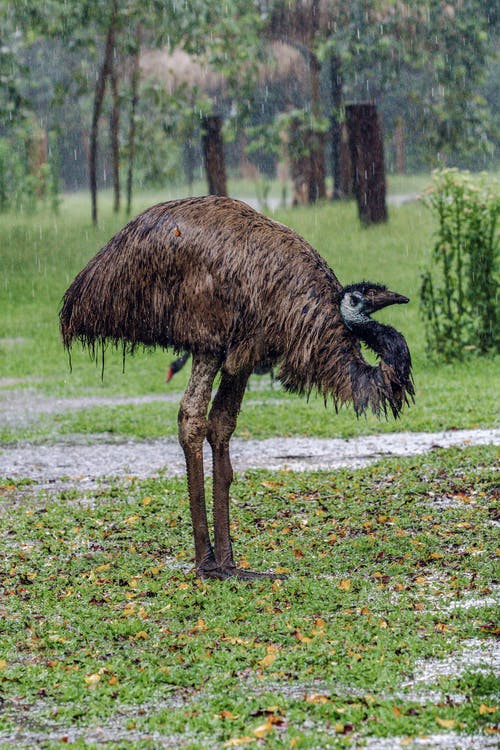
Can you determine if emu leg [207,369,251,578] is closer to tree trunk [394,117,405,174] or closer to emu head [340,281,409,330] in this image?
emu head [340,281,409,330]

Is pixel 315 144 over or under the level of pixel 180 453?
over

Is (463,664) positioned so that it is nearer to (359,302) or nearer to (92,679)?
(92,679)

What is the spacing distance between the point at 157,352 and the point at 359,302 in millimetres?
11185

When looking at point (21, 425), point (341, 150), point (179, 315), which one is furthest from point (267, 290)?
point (341, 150)

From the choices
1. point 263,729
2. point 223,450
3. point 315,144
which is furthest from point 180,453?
point 315,144

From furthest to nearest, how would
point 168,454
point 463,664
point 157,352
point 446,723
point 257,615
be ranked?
point 157,352 → point 168,454 → point 257,615 → point 463,664 → point 446,723

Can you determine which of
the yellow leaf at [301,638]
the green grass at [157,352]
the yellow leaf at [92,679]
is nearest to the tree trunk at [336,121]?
the green grass at [157,352]

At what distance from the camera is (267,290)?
6.57 m

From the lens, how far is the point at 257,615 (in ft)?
20.9

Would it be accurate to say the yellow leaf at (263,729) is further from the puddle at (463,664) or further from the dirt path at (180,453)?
the dirt path at (180,453)

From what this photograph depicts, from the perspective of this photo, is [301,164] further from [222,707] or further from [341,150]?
[222,707]

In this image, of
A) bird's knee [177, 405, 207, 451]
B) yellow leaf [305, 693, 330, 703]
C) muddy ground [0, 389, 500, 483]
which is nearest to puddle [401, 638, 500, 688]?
yellow leaf [305, 693, 330, 703]

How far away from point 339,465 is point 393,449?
0.73m

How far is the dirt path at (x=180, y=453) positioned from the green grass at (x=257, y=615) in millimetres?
697
